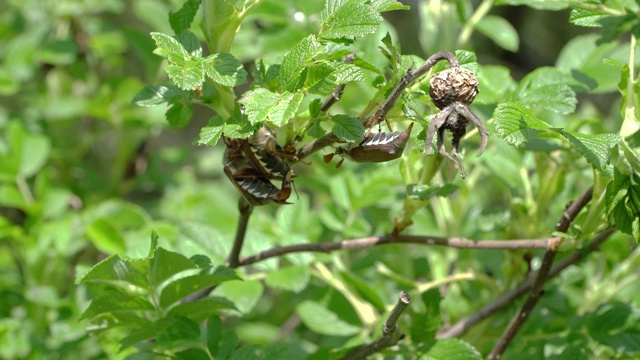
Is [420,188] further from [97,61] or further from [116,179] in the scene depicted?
[97,61]

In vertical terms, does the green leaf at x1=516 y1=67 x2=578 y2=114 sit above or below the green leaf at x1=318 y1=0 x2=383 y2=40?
below

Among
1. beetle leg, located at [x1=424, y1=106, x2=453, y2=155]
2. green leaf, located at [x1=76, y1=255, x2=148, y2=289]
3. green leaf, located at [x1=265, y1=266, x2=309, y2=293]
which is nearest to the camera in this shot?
beetle leg, located at [x1=424, y1=106, x2=453, y2=155]

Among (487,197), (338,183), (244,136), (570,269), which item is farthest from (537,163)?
(487,197)

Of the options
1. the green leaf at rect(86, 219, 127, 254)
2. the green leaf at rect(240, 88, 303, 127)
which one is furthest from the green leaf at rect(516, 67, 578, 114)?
the green leaf at rect(86, 219, 127, 254)

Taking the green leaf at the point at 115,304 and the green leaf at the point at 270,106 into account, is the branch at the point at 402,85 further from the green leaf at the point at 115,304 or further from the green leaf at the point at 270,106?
the green leaf at the point at 115,304

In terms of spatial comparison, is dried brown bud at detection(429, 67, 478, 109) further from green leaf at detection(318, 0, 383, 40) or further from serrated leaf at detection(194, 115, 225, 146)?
serrated leaf at detection(194, 115, 225, 146)

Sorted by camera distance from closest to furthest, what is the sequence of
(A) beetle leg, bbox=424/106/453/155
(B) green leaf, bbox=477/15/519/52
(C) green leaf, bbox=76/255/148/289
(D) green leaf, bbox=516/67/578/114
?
(A) beetle leg, bbox=424/106/453/155
(C) green leaf, bbox=76/255/148/289
(D) green leaf, bbox=516/67/578/114
(B) green leaf, bbox=477/15/519/52
